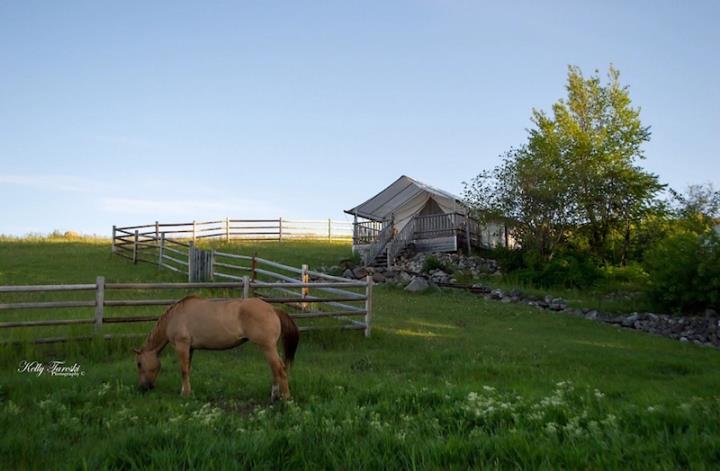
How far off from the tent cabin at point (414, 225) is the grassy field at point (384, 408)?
1774 cm

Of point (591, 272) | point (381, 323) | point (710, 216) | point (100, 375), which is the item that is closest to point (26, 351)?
point (100, 375)

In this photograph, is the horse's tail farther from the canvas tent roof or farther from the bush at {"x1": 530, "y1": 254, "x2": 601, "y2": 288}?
the canvas tent roof

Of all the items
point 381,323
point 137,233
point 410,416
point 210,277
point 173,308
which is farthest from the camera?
point 137,233

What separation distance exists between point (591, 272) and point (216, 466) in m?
24.1

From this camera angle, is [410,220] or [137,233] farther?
[410,220]

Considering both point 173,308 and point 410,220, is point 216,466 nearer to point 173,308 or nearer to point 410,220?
point 173,308

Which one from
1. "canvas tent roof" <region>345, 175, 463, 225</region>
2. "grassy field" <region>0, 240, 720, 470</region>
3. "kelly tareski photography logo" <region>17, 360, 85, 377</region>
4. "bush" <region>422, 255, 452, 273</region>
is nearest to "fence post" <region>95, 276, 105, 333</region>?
"grassy field" <region>0, 240, 720, 470</region>

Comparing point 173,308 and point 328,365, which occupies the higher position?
point 173,308

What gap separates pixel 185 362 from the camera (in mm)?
8148

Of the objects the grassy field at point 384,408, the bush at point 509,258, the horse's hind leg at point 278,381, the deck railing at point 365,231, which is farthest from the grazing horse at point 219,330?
the deck railing at point 365,231

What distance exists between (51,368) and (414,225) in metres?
25.2

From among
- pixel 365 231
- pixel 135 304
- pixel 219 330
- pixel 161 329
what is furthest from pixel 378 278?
pixel 219 330

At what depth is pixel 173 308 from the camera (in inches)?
341

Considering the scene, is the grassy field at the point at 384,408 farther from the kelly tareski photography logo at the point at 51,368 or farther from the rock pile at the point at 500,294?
the rock pile at the point at 500,294
